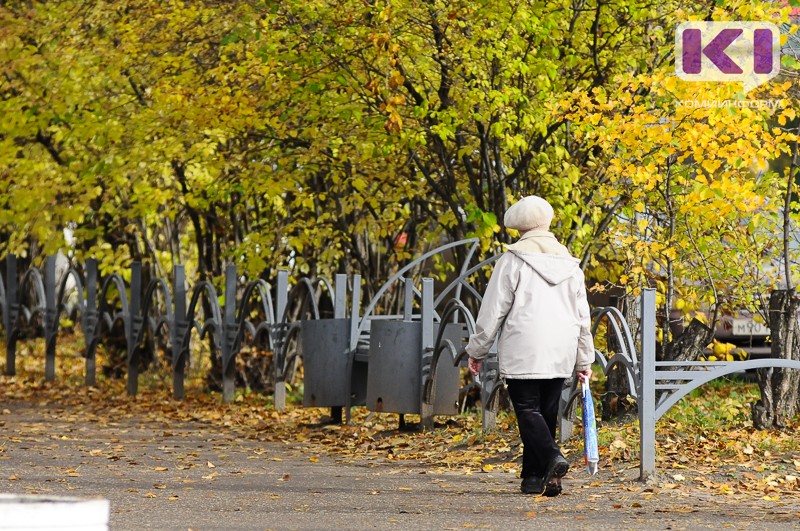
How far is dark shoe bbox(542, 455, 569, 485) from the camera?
7117mm

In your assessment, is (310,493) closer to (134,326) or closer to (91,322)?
(134,326)

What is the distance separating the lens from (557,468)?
7.12m

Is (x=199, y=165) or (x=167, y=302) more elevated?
(x=199, y=165)

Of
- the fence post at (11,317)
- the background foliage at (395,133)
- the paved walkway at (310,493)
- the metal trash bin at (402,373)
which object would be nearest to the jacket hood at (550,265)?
the paved walkway at (310,493)

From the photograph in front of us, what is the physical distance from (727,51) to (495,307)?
3.73m

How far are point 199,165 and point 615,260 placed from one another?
4.17 meters

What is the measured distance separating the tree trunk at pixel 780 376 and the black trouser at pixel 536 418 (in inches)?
87.2

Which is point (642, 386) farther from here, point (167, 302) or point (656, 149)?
point (167, 302)

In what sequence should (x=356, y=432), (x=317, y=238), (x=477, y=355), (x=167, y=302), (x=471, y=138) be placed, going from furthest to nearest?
(x=167, y=302), (x=317, y=238), (x=471, y=138), (x=356, y=432), (x=477, y=355)

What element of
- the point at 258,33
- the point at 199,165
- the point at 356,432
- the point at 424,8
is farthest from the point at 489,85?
the point at 199,165

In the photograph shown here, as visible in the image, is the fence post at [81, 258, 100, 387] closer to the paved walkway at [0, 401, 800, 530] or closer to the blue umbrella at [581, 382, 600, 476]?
the paved walkway at [0, 401, 800, 530]

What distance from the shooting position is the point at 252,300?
1458 centimetres

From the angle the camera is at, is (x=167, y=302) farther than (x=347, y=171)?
Yes

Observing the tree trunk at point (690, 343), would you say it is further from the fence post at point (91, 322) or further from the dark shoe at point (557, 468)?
the fence post at point (91, 322)
